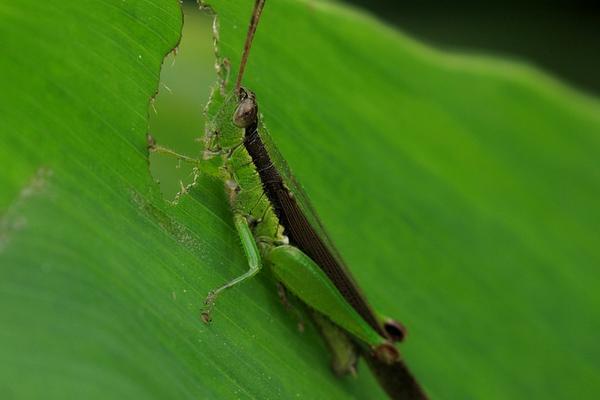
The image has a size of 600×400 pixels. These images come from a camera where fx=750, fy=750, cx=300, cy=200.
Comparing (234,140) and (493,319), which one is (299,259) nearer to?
(234,140)

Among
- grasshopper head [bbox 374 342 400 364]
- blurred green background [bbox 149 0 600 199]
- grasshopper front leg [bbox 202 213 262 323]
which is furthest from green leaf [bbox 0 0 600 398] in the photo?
blurred green background [bbox 149 0 600 199]

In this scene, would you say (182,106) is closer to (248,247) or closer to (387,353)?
(248,247)

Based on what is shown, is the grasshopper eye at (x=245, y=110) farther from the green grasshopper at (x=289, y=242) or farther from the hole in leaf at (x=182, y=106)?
the hole in leaf at (x=182, y=106)

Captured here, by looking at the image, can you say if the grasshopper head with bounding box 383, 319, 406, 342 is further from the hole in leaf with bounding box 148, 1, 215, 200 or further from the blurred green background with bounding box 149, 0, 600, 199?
the blurred green background with bounding box 149, 0, 600, 199

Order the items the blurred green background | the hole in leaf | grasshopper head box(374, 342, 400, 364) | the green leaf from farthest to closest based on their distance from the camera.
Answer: the blurred green background → grasshopper head box(374, 342, 400, 364) → the hole in leaf → the green leaf

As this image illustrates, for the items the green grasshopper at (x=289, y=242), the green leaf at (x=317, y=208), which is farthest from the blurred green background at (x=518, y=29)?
the green grasshopper at (x=289, y=242)

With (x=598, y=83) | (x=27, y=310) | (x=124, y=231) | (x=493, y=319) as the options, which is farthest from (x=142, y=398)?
(x=598, y=83)

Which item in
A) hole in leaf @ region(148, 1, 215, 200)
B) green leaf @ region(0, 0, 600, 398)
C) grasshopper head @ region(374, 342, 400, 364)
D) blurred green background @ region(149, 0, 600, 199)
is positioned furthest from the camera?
blurred green background @ region(149, 0, 600, 199)
